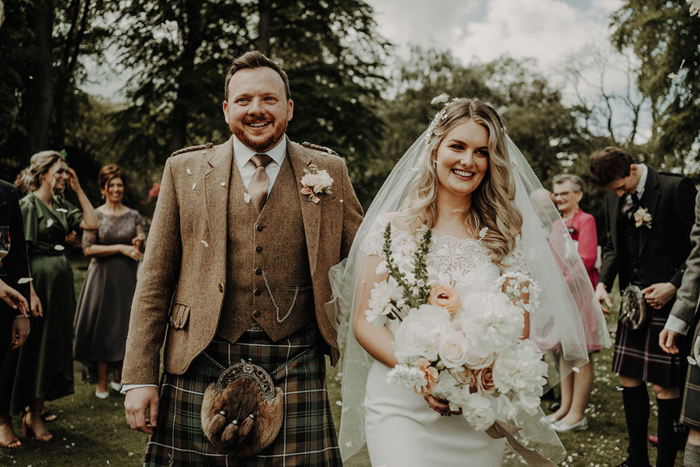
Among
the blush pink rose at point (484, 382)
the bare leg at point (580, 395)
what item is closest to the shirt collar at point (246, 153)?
the blush pink rose at point (484, 382)

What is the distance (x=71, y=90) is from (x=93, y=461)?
15248mm

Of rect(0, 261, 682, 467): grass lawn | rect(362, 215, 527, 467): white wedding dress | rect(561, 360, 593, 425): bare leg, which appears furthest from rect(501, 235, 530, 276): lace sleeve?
rect(561, 360, 593, 425): bare leg

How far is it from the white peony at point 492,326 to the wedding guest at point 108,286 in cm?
525

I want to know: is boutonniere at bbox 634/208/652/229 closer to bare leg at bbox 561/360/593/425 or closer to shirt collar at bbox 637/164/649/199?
shirt collar at bbox 637/164/649/199

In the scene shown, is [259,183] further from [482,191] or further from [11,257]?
[11,257]

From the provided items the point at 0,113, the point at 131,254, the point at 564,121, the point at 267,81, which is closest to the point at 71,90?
the point at 0,113

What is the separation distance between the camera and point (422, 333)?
2.14 m

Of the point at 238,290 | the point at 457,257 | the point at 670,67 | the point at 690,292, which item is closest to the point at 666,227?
the point at 690,292

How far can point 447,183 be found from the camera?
284cm

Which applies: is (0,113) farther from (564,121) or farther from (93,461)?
(564,121)

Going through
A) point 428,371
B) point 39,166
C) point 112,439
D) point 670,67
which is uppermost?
point 670,67

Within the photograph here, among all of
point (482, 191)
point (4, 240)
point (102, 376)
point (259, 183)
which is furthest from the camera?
point (102, 376)

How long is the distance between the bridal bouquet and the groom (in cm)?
62

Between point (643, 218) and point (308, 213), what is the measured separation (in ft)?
9.97
